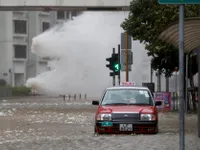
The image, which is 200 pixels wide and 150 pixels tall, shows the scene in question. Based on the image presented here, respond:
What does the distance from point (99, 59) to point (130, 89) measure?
153ft

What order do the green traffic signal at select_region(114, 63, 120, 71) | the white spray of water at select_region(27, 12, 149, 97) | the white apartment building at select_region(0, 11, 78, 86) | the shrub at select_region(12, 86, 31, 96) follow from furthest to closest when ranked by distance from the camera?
the white apartment building at select_region(0, 11, 78, 86) < the shrub at select_region(12, 86, 31, 96) < the white spray of water at select_region(27, 12, 149, 97) < the green traffic signal at select_region(114, 63, 120, 71)

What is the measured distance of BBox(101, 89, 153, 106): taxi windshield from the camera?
16656 millimetres

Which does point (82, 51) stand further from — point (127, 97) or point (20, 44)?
point (127, 97)

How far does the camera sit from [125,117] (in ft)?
51.0

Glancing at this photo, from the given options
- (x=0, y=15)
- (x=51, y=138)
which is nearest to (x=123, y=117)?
(x=51, y=138)

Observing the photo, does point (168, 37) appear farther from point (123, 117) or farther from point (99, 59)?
point (99, 59)

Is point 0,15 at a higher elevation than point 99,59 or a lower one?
higher

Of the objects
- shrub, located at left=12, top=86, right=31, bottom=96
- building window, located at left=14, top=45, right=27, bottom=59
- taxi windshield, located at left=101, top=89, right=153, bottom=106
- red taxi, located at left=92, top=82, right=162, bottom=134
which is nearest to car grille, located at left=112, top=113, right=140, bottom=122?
red taxi, located at left=92, top=82, right=162, bottom=134

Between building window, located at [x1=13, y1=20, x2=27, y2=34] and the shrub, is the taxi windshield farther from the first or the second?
building window, located at [x1=13, y1=20, x2=27, y2=34]

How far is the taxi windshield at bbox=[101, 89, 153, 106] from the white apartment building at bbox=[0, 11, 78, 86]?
63.6m

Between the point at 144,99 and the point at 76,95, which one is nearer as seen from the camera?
the point at 144,99

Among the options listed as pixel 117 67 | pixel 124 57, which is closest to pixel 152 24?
pixel 124 57

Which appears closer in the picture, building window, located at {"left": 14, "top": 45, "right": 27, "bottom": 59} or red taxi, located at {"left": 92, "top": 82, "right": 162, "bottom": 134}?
red taxi, located at {"left": 92, "top": 82, "right": 162, "bottom": 134}

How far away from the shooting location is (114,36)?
2398 inches
